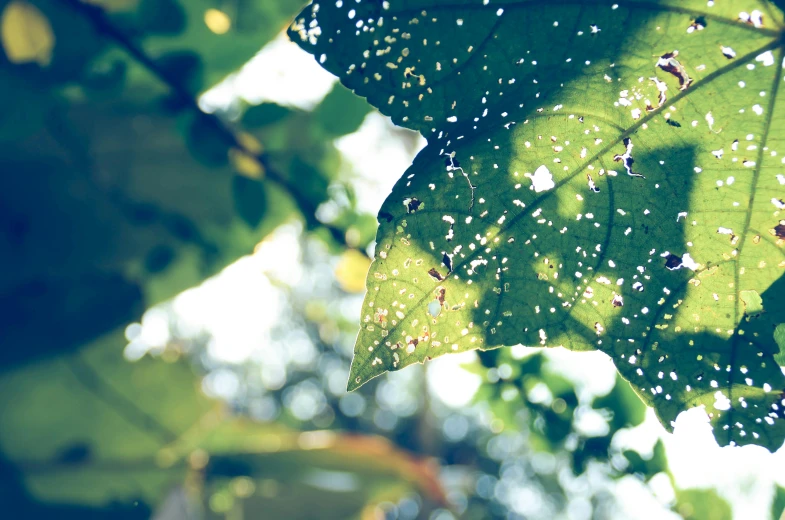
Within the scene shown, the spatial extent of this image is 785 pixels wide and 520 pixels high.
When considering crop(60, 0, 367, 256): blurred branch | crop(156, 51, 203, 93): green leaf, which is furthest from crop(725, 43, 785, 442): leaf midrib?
crop(156, 51, 203, 93): green leaf

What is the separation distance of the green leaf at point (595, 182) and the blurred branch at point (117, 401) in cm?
144

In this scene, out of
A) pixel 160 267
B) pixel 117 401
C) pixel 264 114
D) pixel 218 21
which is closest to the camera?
pixel 264 114

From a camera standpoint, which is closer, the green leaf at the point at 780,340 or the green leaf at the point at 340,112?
the green leaf at the point at 780,340

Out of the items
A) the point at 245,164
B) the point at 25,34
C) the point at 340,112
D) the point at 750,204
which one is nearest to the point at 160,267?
the point at 245,164

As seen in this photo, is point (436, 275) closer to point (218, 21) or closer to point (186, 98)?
point (186, 98)

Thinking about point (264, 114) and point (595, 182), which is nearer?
point (595, 182)

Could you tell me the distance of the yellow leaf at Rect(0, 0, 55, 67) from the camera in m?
0.91

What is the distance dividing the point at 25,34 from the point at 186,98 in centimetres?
41

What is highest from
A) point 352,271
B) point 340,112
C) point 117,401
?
point 340,112

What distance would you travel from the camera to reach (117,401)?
4.99ft

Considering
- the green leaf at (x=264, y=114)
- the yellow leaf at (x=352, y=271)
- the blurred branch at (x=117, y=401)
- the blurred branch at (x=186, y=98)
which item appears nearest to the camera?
the blurred branch at (x=186, y=98)

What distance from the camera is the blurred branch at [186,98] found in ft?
2.55

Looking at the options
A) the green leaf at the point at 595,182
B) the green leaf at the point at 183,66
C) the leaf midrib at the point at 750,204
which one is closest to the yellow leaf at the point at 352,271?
the green leaf at the point at 183,66

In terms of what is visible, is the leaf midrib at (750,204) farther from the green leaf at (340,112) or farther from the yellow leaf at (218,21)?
the yellow leaf at (218,21)
